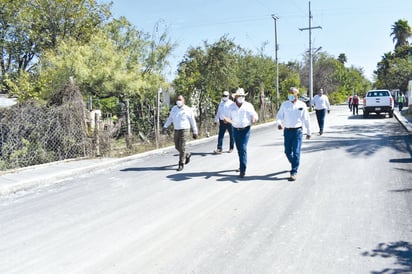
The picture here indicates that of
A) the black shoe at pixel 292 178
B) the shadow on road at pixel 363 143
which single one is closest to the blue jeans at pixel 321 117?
the shadow on road at pixel 363 143

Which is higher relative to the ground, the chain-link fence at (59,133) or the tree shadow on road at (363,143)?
the chain-link fence at (59,133)

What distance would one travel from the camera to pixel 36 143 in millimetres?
9742

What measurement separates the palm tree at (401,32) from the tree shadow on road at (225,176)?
3021 inches

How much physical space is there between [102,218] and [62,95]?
643 cm

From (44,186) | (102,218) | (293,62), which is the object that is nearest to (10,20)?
(44,186)

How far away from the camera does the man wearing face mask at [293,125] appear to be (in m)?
7.32

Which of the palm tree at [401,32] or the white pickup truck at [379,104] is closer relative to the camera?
the white pickup truck at [379,104]

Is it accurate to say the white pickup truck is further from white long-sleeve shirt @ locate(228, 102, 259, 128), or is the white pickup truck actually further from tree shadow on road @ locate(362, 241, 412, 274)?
tree shadow on road @ locate(362, 241, 412, 274)

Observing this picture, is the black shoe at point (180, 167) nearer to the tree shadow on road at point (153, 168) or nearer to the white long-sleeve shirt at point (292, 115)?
the tree shadow on road at point (153, 168)

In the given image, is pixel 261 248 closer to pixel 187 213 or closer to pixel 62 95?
pixel 187 213

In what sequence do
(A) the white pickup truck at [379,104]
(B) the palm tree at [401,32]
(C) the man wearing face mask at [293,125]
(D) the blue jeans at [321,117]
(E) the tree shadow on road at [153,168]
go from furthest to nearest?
(B) the palm tree at [401,32] → (A) the white pickup truck at [379,104] → (D) the blue jeans at [321,117] → (E) the tree shadow on road at [153,168] → (C) the man wearing face mask at [293,125]

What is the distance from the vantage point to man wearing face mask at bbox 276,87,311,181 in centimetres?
732

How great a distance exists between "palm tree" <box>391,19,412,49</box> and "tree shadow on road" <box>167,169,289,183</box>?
76.7 metres

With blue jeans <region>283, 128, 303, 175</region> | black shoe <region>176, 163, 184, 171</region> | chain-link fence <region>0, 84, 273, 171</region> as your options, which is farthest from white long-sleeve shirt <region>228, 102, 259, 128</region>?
chain-link fence <region>0, 84, 273, 171</region>
